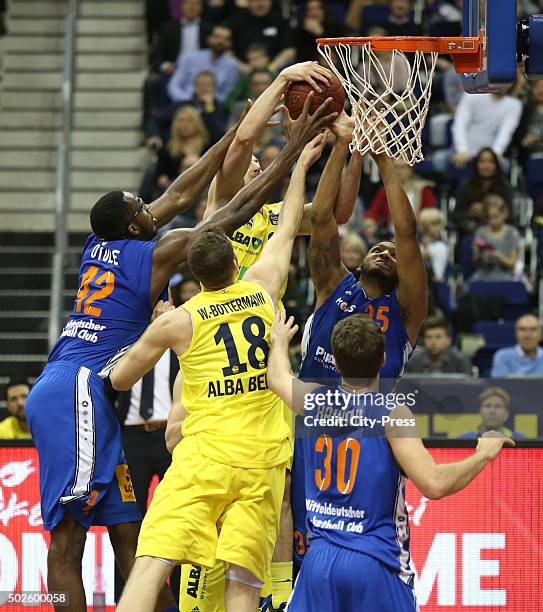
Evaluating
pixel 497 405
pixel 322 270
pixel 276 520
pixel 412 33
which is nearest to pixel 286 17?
pixel 412 33

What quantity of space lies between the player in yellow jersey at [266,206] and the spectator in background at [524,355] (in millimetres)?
3541

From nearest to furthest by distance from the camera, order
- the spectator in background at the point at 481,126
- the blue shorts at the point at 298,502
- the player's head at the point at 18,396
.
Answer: the blue shorts at the point at 298,502 < the player's head at the point at 18,396 < the spectator in background at the point at 481,126

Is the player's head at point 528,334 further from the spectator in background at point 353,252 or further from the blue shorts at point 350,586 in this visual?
the blue shorts at point 350,586

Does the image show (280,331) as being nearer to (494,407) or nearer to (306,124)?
(306,124)

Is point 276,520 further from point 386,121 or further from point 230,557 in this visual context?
point 386,121

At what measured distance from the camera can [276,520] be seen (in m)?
5.51

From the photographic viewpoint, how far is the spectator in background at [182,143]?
1166 centimetres

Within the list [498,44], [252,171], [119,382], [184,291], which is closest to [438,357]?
[184,291]

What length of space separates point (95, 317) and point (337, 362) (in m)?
1.49

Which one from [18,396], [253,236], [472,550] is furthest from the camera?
[18,396]

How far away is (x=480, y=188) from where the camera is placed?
11305mm

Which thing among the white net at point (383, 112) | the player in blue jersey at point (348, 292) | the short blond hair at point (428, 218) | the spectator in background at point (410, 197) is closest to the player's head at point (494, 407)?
the player in blue jersey at point (348, 292)

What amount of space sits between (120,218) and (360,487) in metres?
1.93

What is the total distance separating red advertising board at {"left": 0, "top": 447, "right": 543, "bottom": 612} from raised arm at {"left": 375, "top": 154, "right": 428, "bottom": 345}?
111 cm
